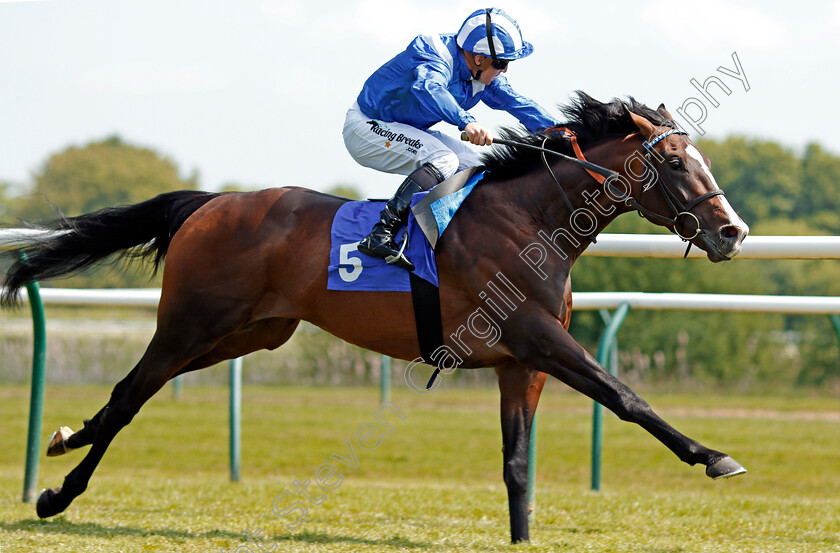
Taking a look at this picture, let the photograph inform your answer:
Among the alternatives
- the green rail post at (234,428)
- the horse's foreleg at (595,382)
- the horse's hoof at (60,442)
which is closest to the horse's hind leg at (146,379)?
the horse's hoof at (60,442)

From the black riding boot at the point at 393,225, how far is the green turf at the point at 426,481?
127 cm

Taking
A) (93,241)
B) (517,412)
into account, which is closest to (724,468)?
(517,412)

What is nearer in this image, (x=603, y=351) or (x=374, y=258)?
(x=374, y=258)

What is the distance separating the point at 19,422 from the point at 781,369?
49.6 ft

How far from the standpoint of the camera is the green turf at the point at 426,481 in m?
4.35

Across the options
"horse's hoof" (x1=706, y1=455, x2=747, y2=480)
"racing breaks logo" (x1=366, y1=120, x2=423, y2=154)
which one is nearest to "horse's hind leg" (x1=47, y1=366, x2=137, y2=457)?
"racing breaks logo" (x1=366, y1=120, x2=423, y2=154)

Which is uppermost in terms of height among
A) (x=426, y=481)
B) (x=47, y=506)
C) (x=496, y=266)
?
(x=496, y=266)

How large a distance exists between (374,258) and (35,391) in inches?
91.4

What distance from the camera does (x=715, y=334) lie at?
22422 millimetres

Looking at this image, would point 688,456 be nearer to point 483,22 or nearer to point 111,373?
point 483,22

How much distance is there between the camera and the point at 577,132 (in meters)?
4.45

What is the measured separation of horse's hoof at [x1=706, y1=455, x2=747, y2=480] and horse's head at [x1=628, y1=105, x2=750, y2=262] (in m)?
0.83

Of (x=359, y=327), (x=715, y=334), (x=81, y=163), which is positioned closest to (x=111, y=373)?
(x=715, y=334)

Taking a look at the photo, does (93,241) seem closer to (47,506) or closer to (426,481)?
(47,506)
